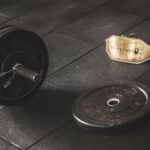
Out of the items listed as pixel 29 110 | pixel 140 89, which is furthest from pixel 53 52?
pixel 140 89

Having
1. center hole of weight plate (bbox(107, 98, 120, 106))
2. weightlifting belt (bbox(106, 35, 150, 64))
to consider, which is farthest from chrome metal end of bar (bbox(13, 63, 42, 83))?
weightlifting belt (bbox(106, 35, 150, 64))

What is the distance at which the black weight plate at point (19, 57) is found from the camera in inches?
81.0

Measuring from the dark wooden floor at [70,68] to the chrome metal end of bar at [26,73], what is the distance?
0.65ft

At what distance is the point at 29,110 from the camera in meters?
2.18

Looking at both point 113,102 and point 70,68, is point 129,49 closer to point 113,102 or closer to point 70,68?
point 70,68

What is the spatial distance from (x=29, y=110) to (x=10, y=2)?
147cm

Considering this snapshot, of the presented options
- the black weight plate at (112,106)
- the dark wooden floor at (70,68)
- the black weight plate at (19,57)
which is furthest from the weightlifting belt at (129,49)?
the black weight plate at (19,57)

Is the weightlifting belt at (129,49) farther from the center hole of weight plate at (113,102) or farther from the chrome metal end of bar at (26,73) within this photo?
the chrome metal end of bar at (26,73)

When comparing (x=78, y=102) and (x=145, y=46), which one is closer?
(x=78, y=102)

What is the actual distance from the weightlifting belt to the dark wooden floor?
0.11 feet

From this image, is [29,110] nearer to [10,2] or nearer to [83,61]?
[83,61]

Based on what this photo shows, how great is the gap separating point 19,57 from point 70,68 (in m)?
0.43

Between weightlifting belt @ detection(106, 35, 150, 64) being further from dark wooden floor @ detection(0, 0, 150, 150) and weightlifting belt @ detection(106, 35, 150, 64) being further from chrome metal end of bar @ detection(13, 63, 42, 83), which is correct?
chrome metal end of bar @ detection(13, 63, 42, 83)

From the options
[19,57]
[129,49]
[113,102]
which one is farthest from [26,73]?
[129,49]
